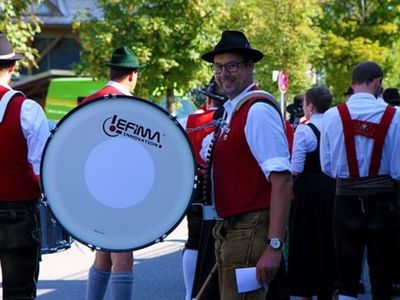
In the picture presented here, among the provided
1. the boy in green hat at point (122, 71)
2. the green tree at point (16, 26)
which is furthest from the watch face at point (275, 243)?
the green tree at point (16, 26)

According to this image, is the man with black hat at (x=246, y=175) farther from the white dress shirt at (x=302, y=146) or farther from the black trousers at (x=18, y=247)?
the white dress shirt at (x=302, y=146)

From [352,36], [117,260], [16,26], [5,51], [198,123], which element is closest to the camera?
[5,51]

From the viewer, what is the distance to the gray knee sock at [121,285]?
6.05 meters

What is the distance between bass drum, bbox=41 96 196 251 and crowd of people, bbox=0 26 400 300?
247mm

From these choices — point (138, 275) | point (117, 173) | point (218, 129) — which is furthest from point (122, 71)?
point (138, 275)

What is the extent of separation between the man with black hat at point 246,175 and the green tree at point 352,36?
2721 centimetres

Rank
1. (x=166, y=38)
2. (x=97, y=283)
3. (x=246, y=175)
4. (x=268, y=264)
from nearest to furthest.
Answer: (x=268, y=264)
(x=246, y=175)
(x=97, y=283)
(x=166, y=38)

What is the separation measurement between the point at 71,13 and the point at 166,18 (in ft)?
68.6

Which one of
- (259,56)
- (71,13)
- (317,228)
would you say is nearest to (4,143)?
(259,56)

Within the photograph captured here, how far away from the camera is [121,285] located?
6055 millimetres

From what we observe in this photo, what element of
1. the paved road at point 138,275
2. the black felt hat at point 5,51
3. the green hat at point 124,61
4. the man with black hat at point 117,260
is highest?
the black felt hat at point 5,51

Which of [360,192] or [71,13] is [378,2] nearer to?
[71,13]

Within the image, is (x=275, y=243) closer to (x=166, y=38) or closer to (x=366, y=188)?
(x=366, y=188)

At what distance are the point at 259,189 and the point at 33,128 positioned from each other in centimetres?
147
